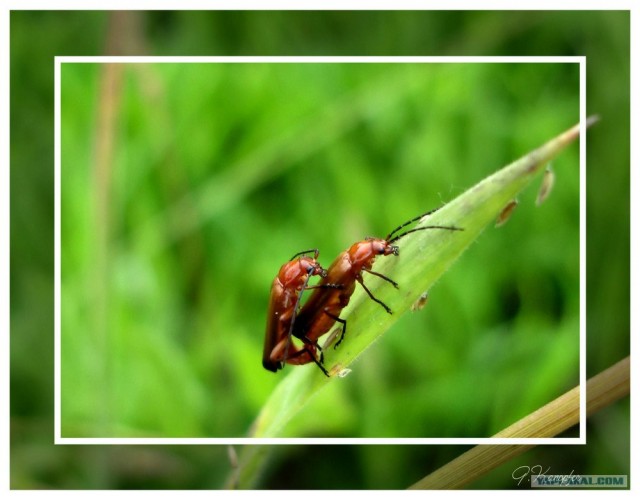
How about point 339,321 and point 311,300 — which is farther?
point 311,300

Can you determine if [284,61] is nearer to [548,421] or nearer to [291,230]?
[291,230]

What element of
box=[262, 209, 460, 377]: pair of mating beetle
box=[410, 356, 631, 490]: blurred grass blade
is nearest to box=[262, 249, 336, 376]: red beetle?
box=[262, 209, 460, 377]: pair of mating beetle

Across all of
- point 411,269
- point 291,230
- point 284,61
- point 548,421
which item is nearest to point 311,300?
point 411,269

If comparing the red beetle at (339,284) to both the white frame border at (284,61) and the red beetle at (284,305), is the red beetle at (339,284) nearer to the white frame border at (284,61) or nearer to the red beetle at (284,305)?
the red beetle at (284,305)

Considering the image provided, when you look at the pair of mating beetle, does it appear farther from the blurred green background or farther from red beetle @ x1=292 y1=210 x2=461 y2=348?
the blurred green background
